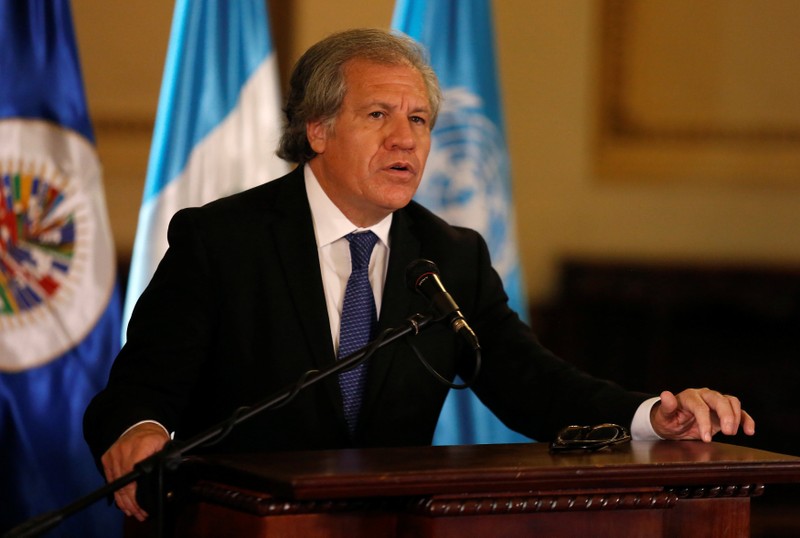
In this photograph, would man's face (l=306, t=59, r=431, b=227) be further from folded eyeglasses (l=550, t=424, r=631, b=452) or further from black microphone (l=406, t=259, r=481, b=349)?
folded eyeglasses (l=550, t=424, r=631, b=452)

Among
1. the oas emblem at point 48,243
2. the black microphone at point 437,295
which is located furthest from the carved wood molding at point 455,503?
the oas emblem at point 48,243

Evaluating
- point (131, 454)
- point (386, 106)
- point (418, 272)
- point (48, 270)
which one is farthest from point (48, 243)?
point (418, 272)

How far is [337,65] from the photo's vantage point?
279 centimetres

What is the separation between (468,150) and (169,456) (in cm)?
266

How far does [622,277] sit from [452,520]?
3768 millimetres

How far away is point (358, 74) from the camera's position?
2764 mm

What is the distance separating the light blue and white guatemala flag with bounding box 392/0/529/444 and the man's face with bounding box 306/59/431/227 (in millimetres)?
1459

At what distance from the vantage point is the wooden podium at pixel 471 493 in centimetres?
173

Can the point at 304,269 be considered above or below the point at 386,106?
below

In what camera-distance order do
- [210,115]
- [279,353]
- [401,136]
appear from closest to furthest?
[279,353] < [401,136] < [210,115]

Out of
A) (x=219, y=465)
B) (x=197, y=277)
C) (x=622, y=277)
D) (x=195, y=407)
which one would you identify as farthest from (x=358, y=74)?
(x=622, y=277)

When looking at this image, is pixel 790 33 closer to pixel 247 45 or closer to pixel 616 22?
pixel 616 22

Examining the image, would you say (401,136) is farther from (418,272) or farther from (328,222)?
(418,272)

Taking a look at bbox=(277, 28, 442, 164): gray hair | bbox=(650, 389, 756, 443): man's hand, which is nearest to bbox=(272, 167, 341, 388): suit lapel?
bbox=(277, 28, 442, 164): gray hair
